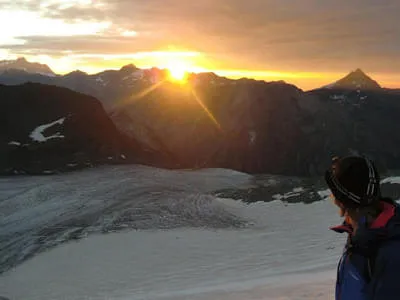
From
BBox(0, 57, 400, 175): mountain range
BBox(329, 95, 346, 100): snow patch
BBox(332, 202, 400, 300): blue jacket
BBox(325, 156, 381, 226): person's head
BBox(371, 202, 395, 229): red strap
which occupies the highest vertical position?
BBox(329, 95, 346, 100): snow patch

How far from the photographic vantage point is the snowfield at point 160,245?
48.2 ft

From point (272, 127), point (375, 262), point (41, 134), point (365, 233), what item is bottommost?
point (272, 127)

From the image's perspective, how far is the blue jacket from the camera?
2.76 meters

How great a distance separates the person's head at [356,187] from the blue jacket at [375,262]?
107 millimetres

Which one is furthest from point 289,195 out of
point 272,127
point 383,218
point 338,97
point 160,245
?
point 338,97

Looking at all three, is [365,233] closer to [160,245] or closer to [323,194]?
[160,245]

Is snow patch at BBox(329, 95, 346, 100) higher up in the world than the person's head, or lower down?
higher up

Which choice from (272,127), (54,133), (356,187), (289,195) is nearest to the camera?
(356,187)

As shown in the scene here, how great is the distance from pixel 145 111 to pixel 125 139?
115 meters

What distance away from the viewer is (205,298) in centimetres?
1207

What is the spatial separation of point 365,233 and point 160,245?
1901 centimetres

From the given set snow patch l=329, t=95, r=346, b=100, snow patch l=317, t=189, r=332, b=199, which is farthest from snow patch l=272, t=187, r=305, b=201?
snow patch l=329, t=95, r=346, b=100

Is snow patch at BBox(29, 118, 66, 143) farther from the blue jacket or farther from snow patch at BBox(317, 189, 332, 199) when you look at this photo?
the blue jacket

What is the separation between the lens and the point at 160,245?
21344 mm
